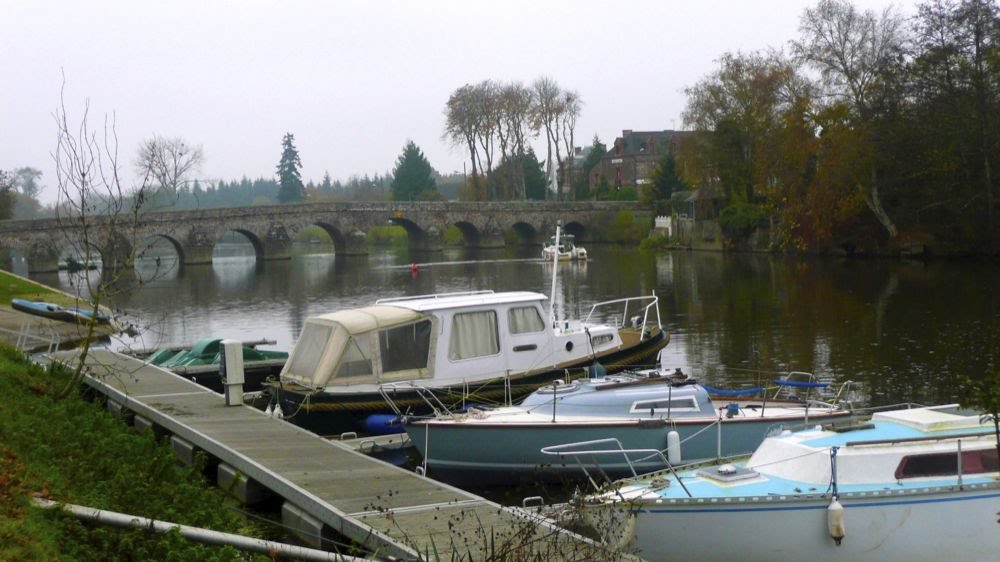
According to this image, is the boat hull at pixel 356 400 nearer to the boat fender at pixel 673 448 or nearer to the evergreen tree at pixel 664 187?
the boat fender at pixel 673 448

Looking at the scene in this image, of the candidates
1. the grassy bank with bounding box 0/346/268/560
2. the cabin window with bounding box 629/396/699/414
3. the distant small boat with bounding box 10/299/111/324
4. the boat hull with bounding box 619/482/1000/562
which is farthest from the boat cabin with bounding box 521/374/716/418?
the distant small boat with bounding box 10/299/111/324

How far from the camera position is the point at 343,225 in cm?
7956

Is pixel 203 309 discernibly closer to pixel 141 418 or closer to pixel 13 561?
pixel 141 418

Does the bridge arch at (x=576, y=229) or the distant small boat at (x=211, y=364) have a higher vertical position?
the bridge arch at (x=576, y=229)

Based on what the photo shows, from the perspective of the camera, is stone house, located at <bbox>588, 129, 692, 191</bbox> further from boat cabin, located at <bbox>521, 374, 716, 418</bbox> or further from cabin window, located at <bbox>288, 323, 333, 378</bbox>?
boat cabin, located at <bbox>521, 374, 716, 418</bbox>

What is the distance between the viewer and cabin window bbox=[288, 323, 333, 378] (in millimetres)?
16500

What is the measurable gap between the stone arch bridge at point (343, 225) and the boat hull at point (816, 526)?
54.5 metres

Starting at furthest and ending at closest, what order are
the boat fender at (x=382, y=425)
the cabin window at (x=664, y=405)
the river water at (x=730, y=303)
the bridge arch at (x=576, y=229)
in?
the bridge arch at (x=576, y=229) < the river water at (x=730, y=303) < the boat fender at (x=382, y=425) < the cabin window at (x=664, y=405)

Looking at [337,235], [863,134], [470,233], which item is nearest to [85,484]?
[863,134]

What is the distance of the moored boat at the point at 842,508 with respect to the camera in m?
10.0

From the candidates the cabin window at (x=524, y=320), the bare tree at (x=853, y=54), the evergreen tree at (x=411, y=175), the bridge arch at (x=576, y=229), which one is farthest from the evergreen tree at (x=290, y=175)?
the cabin window at (x=524, y=320)

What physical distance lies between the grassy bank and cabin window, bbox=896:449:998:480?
6232mm

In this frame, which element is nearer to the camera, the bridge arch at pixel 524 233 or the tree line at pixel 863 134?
the tree line at pixel 863 134

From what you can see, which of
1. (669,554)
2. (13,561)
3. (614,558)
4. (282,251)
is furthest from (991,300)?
(282,251)
